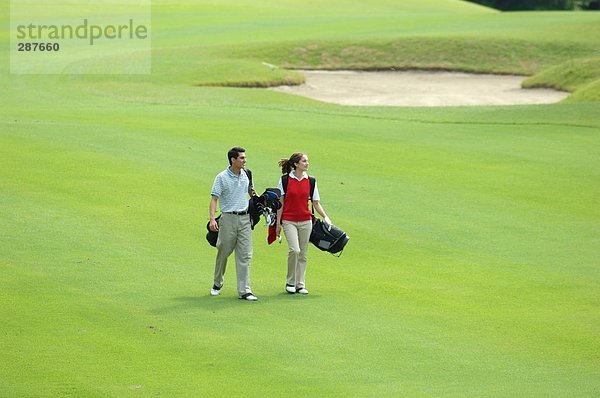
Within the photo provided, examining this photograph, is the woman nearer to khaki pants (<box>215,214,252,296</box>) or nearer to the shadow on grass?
the shadow on grass

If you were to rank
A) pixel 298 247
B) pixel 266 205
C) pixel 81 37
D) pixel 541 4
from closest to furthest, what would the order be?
1. pixel 266 205
2. pixel 298 247
3. pixel 81 37
4. pixel 541 4

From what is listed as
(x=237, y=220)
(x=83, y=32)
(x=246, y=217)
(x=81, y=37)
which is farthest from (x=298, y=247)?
(x=83, y=32)

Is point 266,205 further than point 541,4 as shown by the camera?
No

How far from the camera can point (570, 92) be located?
138ft

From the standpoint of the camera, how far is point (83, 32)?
55.7 metres

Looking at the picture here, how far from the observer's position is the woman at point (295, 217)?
16.4 meters

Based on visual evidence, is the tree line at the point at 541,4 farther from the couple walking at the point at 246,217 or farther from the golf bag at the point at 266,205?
the golf bag at the point at 266,205

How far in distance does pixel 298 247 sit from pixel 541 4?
99060 mm

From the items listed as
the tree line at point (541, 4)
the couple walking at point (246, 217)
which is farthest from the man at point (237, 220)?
the tree line at point (541, 4)

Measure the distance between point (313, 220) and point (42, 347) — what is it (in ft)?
15.3

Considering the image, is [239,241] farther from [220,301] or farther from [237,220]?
→ [220,301]

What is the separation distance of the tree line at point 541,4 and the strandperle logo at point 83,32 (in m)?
60.9

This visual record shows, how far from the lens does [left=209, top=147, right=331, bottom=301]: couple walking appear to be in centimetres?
1589

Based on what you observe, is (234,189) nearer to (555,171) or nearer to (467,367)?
(467,367)
